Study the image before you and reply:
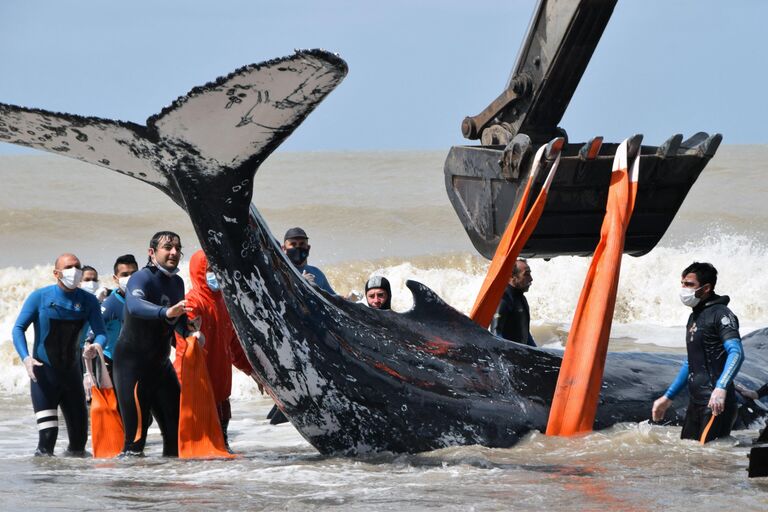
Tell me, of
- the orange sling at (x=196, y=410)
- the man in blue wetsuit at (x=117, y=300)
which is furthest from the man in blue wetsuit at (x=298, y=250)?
the orange sling at (x=196, y=410)

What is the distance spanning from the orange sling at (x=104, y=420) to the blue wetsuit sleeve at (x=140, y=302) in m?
0.92

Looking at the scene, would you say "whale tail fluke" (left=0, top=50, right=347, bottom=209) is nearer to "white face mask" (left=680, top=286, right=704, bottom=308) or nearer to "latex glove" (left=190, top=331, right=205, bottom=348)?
"latex glove" (left=190, top=331, right=205, bottom=348)

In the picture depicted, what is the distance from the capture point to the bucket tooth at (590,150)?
1027cm

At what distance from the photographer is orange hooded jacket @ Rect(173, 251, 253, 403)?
897cm

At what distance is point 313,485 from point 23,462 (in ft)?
9.14

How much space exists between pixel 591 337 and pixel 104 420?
3659 mm

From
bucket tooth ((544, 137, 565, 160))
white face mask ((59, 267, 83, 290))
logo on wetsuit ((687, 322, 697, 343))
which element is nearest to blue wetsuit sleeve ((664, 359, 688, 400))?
logo on wetsuit ((687, 322, 697, 343))

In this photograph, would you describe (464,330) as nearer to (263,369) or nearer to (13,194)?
(263,369)

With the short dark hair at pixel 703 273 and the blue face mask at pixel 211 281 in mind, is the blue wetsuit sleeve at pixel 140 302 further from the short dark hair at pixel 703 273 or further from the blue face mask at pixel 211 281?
the short dark hair at pixel 703 273

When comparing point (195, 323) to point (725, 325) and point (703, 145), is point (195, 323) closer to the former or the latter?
point (725, 325)

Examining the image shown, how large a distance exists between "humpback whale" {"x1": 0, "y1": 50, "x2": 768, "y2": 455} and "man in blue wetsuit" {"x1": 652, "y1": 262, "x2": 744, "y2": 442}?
903 millimetres

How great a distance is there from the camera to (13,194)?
45.6 m

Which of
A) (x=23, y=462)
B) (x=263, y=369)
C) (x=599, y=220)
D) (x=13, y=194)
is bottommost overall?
(x=23, y=462)

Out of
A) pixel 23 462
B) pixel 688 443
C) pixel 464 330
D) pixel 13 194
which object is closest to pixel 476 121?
pixel 464 330
